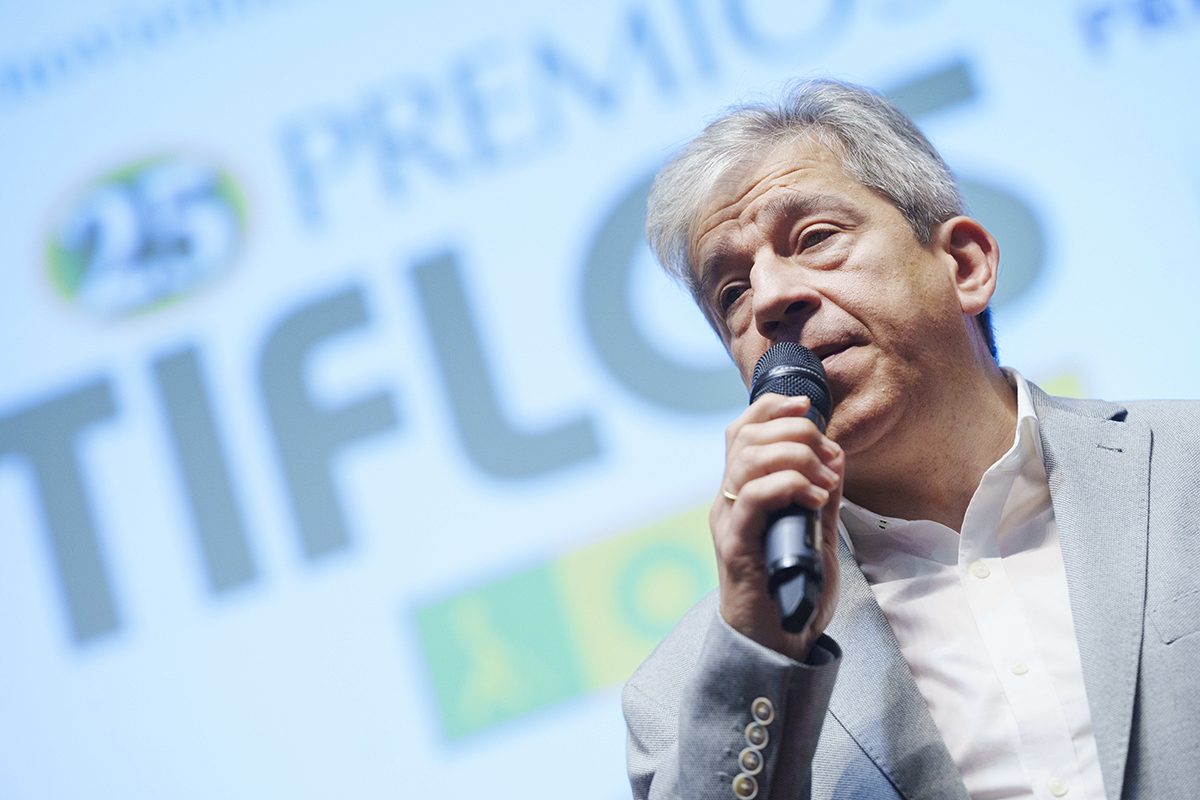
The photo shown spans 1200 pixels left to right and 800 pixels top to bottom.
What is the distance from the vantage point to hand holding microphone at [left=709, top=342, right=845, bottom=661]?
1.09m

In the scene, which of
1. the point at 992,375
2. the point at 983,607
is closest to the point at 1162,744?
the point at 983,607

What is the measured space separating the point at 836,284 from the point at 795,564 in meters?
0.67

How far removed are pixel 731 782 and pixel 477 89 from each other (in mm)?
2306

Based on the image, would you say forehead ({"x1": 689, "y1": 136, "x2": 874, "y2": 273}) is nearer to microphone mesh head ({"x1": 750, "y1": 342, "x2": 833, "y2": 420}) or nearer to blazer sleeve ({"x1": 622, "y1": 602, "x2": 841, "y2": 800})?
microphone mesh head ({"x1": 750, "y1": 342, "x2": 833, "y2": 420})

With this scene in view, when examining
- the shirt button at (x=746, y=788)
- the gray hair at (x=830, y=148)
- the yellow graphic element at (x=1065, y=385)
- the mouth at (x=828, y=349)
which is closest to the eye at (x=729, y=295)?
the gray hair at (x=830, y=148)

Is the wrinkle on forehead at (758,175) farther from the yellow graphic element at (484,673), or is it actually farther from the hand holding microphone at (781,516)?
the yellow graphic element at (484,673)

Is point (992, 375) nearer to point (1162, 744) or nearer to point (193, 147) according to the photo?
point (1162, 744)

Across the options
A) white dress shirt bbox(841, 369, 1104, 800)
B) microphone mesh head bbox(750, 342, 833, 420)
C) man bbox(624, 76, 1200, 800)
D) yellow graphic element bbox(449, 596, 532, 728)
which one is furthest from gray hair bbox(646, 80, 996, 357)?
yellow graphic element bbox(449, 596, 532, 728)

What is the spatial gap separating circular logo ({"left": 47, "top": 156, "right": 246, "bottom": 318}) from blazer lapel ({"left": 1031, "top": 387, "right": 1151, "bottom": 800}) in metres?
2.34

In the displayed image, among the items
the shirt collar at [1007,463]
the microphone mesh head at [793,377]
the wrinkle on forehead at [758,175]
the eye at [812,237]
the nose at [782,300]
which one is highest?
the wrinkle on forehead at [758,175]

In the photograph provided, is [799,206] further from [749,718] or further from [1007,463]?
[749,718]

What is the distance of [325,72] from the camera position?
10.3 feet

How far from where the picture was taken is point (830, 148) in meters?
1.81

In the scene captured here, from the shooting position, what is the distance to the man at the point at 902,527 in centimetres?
125
